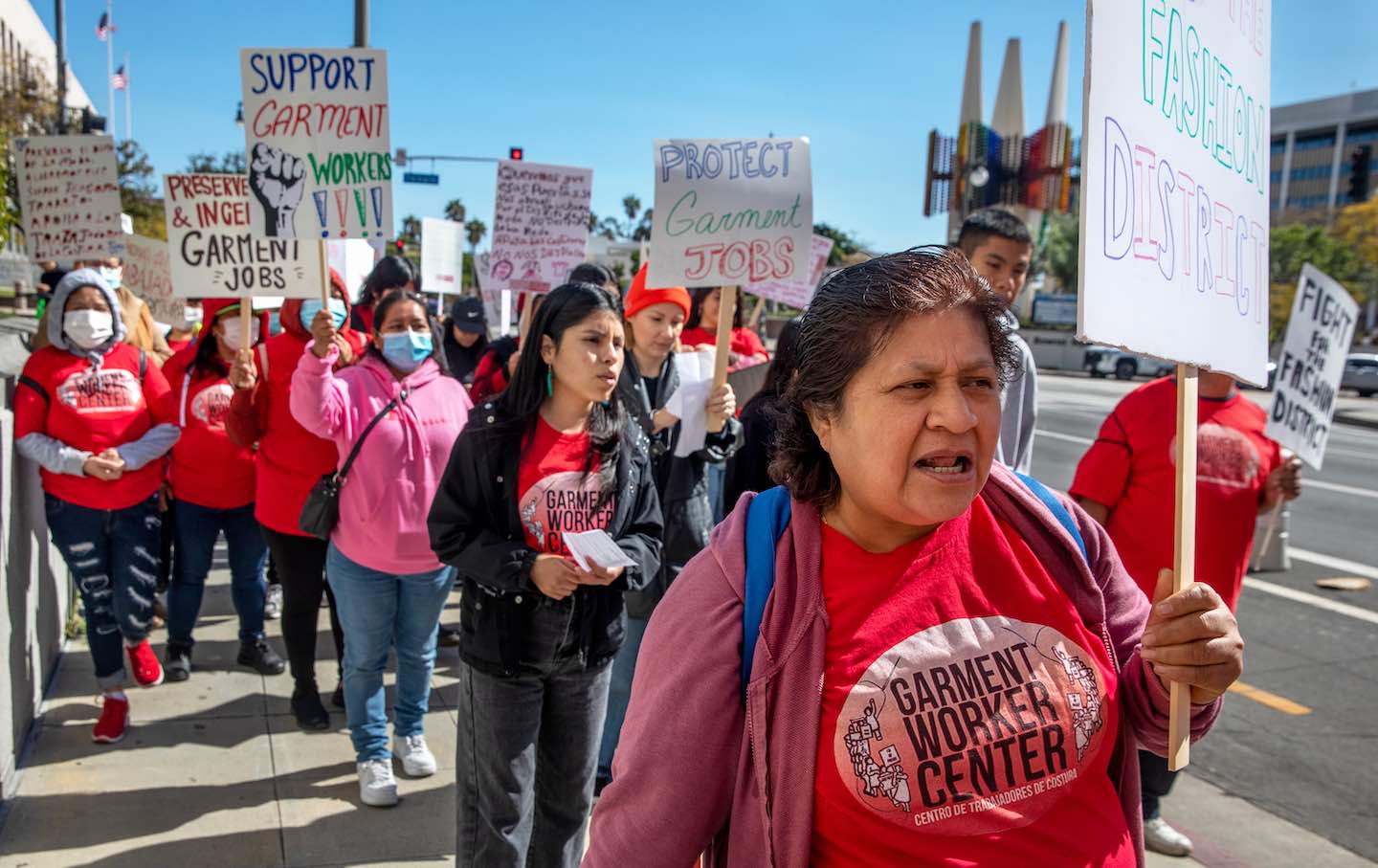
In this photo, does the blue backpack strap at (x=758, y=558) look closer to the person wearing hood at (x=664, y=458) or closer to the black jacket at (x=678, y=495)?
the person wearing hood at (x=664, y=458)

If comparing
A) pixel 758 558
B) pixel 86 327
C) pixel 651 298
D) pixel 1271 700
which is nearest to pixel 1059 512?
pixel 758 558

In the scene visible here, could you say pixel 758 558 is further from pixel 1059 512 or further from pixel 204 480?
pixel 204 480

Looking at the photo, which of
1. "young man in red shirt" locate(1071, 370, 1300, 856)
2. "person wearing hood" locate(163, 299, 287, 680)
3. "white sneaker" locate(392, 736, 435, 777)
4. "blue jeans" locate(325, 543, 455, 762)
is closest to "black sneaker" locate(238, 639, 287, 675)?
"person wearing hood" locate(163, 299, 287, 680)

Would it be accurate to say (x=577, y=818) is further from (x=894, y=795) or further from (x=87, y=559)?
(x=87, y=559)

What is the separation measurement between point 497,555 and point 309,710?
2.47 meters

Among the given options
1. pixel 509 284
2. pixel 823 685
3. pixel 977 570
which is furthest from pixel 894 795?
pixel 509 284

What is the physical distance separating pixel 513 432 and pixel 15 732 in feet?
9.04

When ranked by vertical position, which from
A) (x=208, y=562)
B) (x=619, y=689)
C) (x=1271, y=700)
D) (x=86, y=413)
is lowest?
(x=1271, y=700)

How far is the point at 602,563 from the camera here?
10.0ft

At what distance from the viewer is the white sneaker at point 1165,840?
13.8ft

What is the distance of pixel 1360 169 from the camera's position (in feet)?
72.3

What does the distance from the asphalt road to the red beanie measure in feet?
11.0

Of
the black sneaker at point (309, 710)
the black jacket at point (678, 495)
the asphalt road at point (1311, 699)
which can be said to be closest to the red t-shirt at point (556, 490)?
the black jacket at point (678, 495)

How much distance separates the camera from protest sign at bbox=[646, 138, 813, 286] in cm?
462
